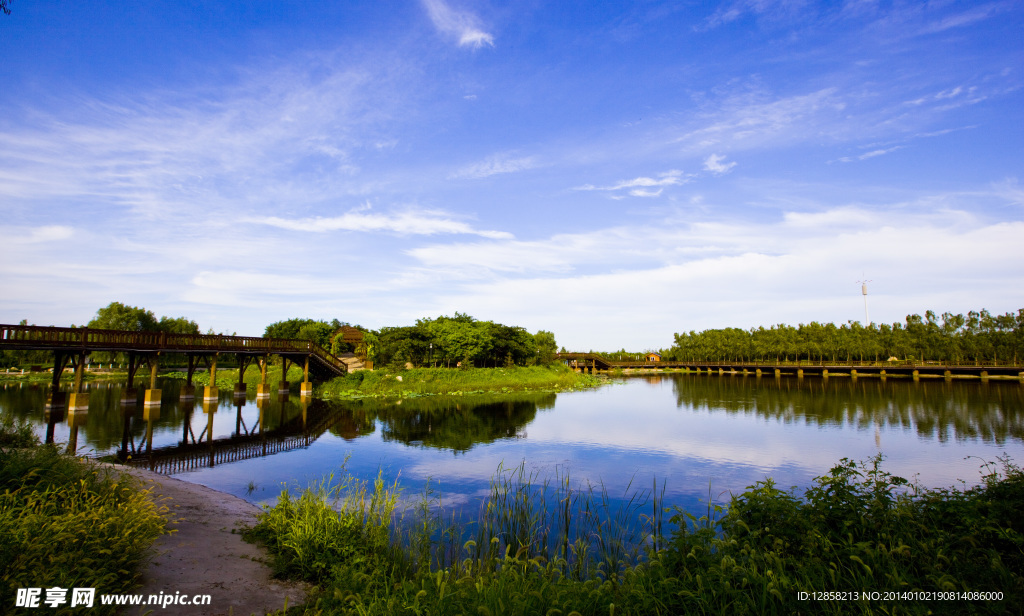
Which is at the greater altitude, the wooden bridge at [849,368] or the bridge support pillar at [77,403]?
the wooden bridge at [849,368]

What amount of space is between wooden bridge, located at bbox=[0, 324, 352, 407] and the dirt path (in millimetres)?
23151

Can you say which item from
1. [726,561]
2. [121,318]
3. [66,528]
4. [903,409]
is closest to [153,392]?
[66,528]

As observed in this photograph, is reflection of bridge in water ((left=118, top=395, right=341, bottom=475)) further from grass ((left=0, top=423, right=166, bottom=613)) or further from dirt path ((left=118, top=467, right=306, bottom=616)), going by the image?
grass ((left=0, top=423, right=166, bottom=613))

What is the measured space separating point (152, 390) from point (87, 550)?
31981 millimetres

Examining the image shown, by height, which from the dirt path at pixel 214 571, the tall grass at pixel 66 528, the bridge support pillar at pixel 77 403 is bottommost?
the dirt path at pixel 214 571

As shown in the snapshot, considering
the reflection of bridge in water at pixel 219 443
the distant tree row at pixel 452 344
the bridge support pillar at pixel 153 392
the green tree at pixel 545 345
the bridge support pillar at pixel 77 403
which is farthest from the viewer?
the green tree at pixel 545 345

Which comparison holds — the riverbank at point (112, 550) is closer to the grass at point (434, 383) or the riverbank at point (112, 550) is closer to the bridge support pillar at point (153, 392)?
the bridge support pillar at point (153, 392)

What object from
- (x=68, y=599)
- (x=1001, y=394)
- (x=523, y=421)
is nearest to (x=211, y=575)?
(x=68, y=599)

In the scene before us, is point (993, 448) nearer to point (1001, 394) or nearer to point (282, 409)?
point (1001, 394)

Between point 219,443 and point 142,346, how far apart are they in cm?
1401

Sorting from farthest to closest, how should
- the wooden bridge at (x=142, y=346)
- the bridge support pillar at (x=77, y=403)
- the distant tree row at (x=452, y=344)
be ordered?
1. the distant tree row at (x=452, y=344)
2. the bridge support pillar at (x=77, y=403)
3. the wooden bridge at (x=142, y=346)

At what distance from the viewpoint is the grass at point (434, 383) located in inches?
1805

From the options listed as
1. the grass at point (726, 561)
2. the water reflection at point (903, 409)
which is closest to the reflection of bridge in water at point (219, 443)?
the grass at point (726, 561)

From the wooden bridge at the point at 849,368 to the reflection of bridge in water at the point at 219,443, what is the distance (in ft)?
242
